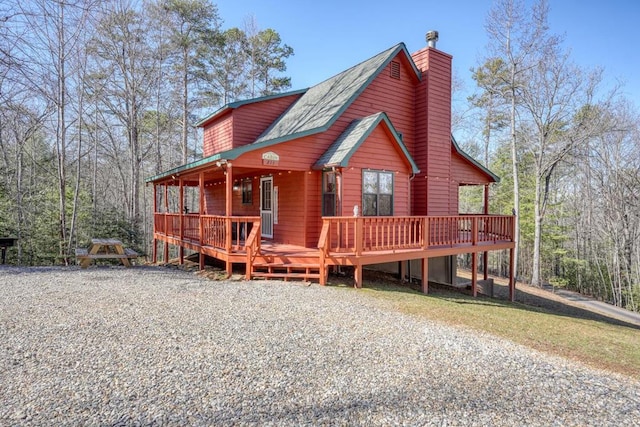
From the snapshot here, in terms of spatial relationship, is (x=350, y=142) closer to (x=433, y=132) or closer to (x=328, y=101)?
(x=328, y=101)

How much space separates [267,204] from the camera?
478 inches

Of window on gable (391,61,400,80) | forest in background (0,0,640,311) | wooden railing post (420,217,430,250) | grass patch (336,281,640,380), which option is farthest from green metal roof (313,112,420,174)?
forest in background (0,0,640,311)

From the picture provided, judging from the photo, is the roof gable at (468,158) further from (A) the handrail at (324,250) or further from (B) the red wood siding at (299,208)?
(A) the handrail at (324,250)

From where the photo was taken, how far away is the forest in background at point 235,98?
54.8ft

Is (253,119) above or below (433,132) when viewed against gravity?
above

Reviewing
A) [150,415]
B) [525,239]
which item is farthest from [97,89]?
[525,239]

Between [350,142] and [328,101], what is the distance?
10.3 ft

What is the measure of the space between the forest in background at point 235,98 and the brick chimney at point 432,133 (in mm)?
8327

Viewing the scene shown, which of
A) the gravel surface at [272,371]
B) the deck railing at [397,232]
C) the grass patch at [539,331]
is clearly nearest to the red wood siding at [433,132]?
the deck railing at [397,232]

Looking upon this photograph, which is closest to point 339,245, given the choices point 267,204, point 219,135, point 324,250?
point 324,250

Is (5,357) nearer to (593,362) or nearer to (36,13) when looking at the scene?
(36,13)

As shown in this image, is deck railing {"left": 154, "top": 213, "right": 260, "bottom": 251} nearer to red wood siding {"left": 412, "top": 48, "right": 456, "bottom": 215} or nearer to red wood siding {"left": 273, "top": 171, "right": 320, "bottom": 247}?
red wood siding {"left": 273, "top": 171, "right": 320, "bottom": 247}

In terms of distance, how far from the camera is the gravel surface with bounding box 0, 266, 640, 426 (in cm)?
313

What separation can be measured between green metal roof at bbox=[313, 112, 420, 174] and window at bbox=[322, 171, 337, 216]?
1.48 feet
